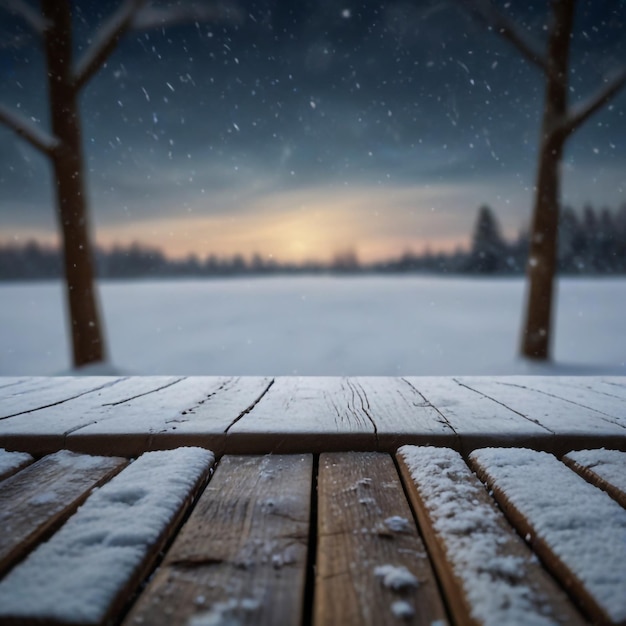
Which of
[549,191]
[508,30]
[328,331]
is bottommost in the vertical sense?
[328,331]

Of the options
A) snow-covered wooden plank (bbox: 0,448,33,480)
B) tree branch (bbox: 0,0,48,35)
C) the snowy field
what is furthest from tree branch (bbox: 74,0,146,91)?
snow-covered wooden plank (bbox: 0,448,33,480)

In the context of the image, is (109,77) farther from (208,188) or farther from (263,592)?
(263,592)

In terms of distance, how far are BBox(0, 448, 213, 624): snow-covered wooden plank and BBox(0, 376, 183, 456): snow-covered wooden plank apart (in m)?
0.26

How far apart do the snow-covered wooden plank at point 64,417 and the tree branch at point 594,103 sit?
17.5ft

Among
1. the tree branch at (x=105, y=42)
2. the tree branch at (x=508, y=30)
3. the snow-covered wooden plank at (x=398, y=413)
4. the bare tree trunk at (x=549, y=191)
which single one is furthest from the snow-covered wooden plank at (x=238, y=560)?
the tree branch at (x=508, y=30)

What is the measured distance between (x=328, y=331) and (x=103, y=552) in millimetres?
6754

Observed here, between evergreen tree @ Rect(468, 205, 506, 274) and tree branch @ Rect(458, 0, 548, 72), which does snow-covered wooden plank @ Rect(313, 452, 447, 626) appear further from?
evergreen tree @ Rect(468, 205, 506, 274)

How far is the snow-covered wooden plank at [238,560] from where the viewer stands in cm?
52

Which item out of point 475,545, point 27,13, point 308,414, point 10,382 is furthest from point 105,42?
point 475,545

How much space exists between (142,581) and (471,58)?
307 inches

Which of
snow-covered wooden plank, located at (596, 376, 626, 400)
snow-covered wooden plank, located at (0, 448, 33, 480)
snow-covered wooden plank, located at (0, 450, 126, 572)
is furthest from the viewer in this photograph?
snow-covered wooden plank, located at (596, 376, 626, 400)

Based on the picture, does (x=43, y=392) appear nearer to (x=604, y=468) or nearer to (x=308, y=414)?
(x=308, y=414)

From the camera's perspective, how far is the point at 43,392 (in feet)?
4.98

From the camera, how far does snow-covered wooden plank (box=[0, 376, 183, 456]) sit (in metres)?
1.03
